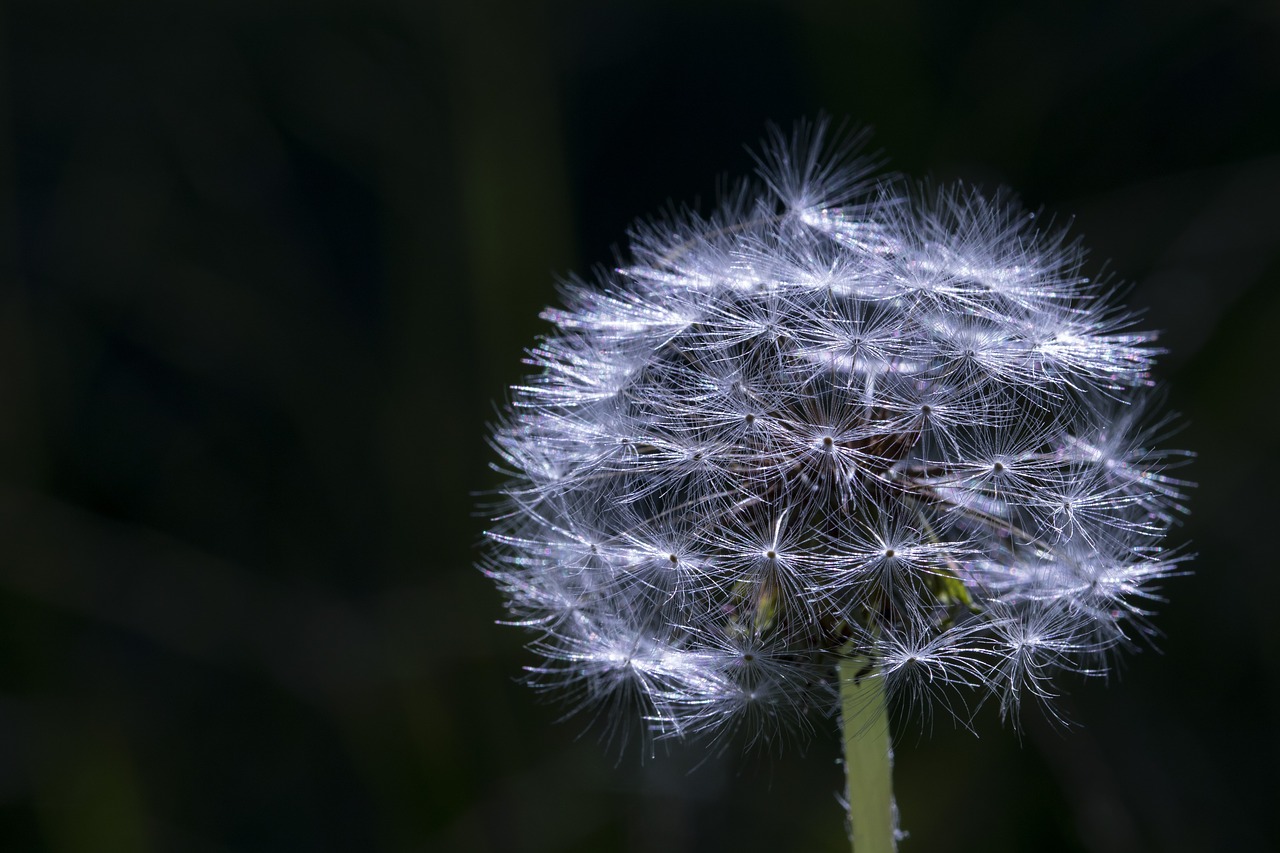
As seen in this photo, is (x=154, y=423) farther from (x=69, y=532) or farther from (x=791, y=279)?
(x=791, y=279)

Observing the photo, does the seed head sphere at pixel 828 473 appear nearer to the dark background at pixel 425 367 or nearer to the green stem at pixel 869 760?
the green stem at pixel 869 760

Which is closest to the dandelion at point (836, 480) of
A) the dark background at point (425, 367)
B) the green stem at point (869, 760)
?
the green stem at point (869, 760)

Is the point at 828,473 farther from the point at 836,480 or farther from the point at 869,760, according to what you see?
the point at 869,760

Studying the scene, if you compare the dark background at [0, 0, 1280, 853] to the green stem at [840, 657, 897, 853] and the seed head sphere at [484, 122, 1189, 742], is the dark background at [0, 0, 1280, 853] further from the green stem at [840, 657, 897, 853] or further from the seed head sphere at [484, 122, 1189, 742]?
the green stem at [840, 657, 897, 853]

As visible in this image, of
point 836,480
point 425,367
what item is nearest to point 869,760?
point 836,480

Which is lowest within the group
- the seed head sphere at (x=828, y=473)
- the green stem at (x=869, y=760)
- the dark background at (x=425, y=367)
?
the green stem at (x=869, y=760)

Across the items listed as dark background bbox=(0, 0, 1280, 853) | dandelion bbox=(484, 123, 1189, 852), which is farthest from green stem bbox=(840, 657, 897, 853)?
dark background bbox=(0, 0, 1280, 853)

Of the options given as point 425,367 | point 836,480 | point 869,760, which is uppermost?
point 425,367
